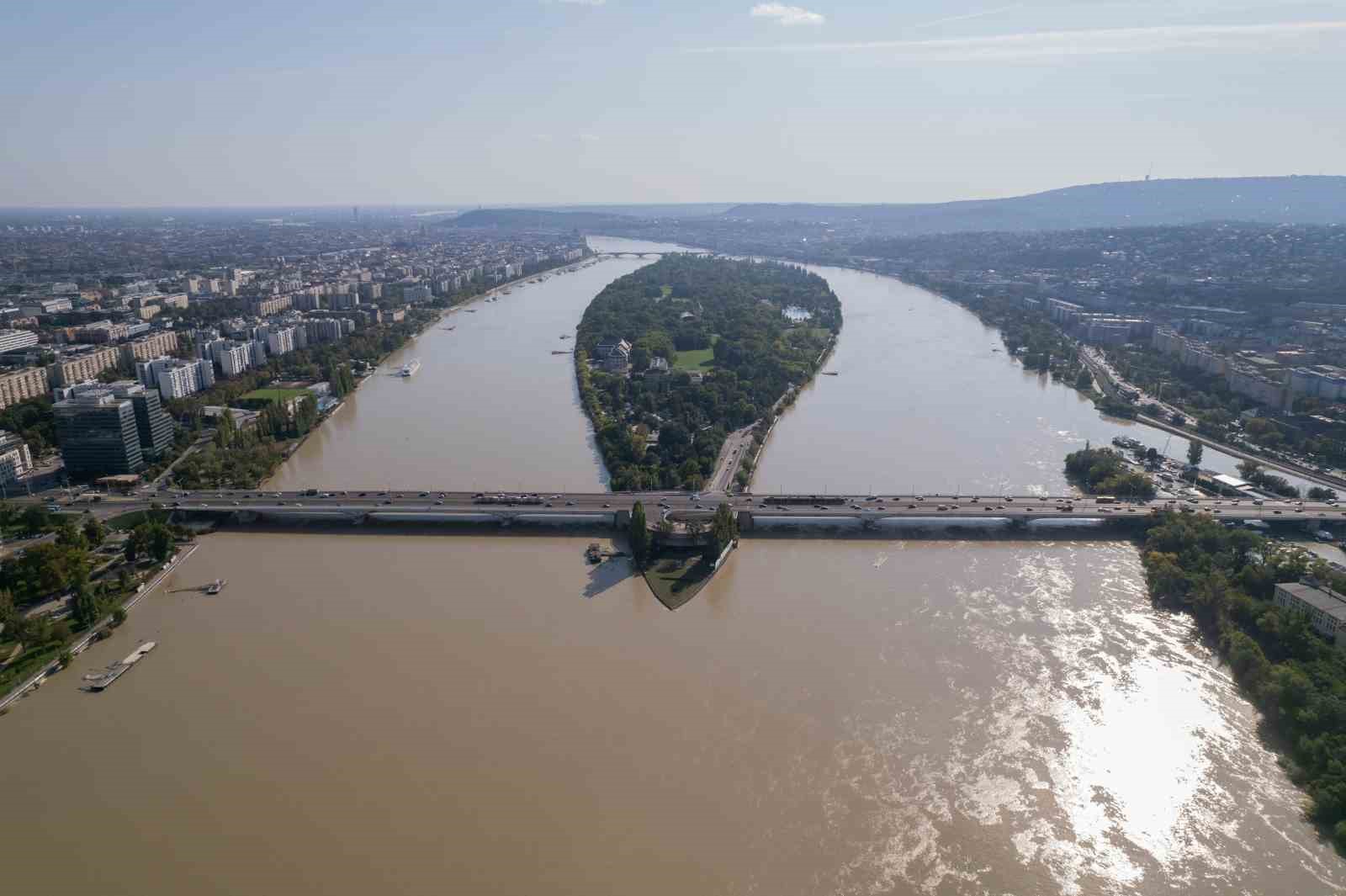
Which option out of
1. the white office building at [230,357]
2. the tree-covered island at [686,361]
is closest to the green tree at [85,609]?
the tree-covered island at [686,361]

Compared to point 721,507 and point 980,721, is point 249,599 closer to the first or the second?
point 721,507

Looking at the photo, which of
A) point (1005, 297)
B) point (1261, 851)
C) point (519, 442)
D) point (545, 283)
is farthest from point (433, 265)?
point (1261, 851)

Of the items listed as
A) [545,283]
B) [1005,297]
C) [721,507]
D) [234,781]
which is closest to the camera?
[234,781]

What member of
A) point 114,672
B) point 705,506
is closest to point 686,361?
point 705,506

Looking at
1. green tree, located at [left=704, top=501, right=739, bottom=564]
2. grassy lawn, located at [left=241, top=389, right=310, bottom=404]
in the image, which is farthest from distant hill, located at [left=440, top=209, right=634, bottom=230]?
green tree, located at [left=704, top=501, right=739, bottom=564]

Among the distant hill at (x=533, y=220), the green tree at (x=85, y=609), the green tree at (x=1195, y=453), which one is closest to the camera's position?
the green tree at (x=85, y=609)

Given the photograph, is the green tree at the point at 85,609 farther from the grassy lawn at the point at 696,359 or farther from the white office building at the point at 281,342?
the white office building at the point at 281,342
